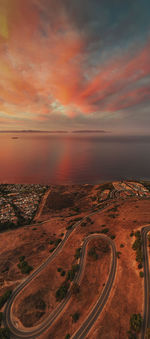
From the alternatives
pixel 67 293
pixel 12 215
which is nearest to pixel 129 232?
pixel 67 293

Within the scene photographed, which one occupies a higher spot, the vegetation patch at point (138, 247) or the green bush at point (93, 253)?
the vegetation patch at point (138, 247)

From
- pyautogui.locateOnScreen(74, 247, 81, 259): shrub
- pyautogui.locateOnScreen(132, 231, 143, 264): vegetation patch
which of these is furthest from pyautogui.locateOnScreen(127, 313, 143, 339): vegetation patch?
pyautogui.locateOnScreen(74, 247, 81, 259): shrub

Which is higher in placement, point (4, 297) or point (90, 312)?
point (90, 312)

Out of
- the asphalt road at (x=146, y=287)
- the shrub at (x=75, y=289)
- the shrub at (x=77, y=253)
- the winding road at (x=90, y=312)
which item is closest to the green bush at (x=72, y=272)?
the winding road at (x=90, y=312)

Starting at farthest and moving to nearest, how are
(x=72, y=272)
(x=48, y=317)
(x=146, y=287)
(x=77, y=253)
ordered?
(x=77, y=253) → (x=72, y=272) → (x=146, y=287) → (x=48, y=317)

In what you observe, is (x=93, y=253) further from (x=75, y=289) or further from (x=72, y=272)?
(x=75, y=289)

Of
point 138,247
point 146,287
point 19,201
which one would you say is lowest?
point 19,201

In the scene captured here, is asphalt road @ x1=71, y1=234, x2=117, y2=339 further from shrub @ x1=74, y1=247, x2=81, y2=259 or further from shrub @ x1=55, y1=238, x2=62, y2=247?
shrub @ x1=55, y1=238, x2=62, y2=247

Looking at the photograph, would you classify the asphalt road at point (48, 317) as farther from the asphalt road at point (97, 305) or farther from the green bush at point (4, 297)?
the green bush at point (4, 297)

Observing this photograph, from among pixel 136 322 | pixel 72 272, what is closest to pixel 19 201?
pixel 72 272
